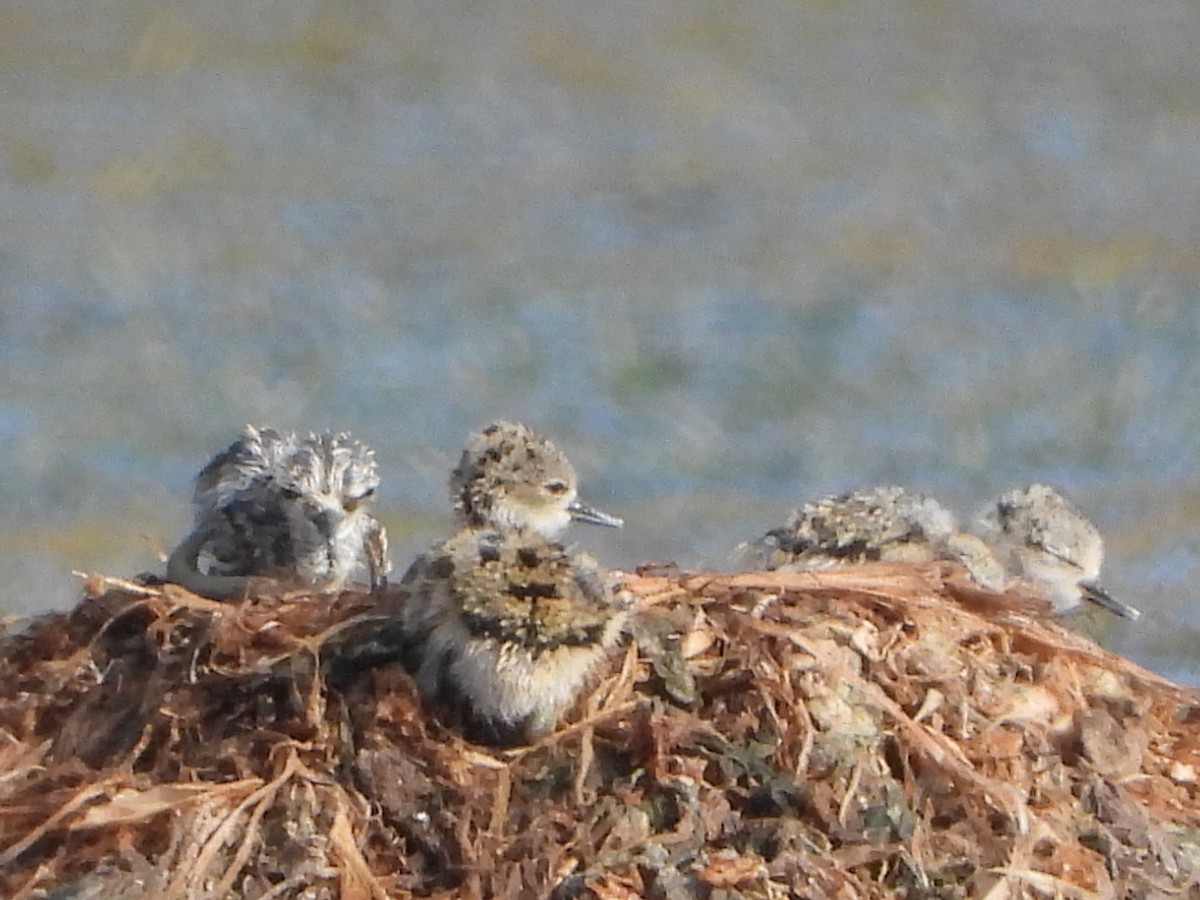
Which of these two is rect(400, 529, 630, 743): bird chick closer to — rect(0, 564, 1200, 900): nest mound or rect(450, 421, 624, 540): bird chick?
rect(0, 564, 1200, 900): nest mound

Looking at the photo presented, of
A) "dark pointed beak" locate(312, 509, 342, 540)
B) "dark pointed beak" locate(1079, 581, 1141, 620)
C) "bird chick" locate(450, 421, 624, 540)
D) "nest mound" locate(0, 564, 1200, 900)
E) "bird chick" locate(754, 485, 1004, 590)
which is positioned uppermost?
"dark pointed beak" locate(1079, 581, 1141, 620)

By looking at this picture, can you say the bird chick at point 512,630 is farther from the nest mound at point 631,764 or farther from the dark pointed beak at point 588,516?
the dark pointed beak at point 588,516

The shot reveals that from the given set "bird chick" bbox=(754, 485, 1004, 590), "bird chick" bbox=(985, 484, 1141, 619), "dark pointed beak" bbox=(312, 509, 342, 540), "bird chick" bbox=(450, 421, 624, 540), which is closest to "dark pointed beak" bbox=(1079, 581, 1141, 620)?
"bird chick" bbox=(985, 484, 1141, 619)

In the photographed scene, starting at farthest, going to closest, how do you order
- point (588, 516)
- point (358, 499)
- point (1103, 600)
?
point (1103, 600), point (588, 516), point (358, 499)

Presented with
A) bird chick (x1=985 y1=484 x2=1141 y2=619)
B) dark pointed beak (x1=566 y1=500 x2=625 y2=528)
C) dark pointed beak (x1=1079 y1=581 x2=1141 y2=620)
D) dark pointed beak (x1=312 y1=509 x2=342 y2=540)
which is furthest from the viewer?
dark pointed beak (x1=1079 y1=581 x2=1141 y2=620)

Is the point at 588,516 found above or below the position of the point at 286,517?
above

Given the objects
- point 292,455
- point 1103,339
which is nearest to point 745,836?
point 292,455

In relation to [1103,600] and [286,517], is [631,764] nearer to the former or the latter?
[286,517]

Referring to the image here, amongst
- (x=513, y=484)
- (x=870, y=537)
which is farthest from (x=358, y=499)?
(x=870, y=537)
